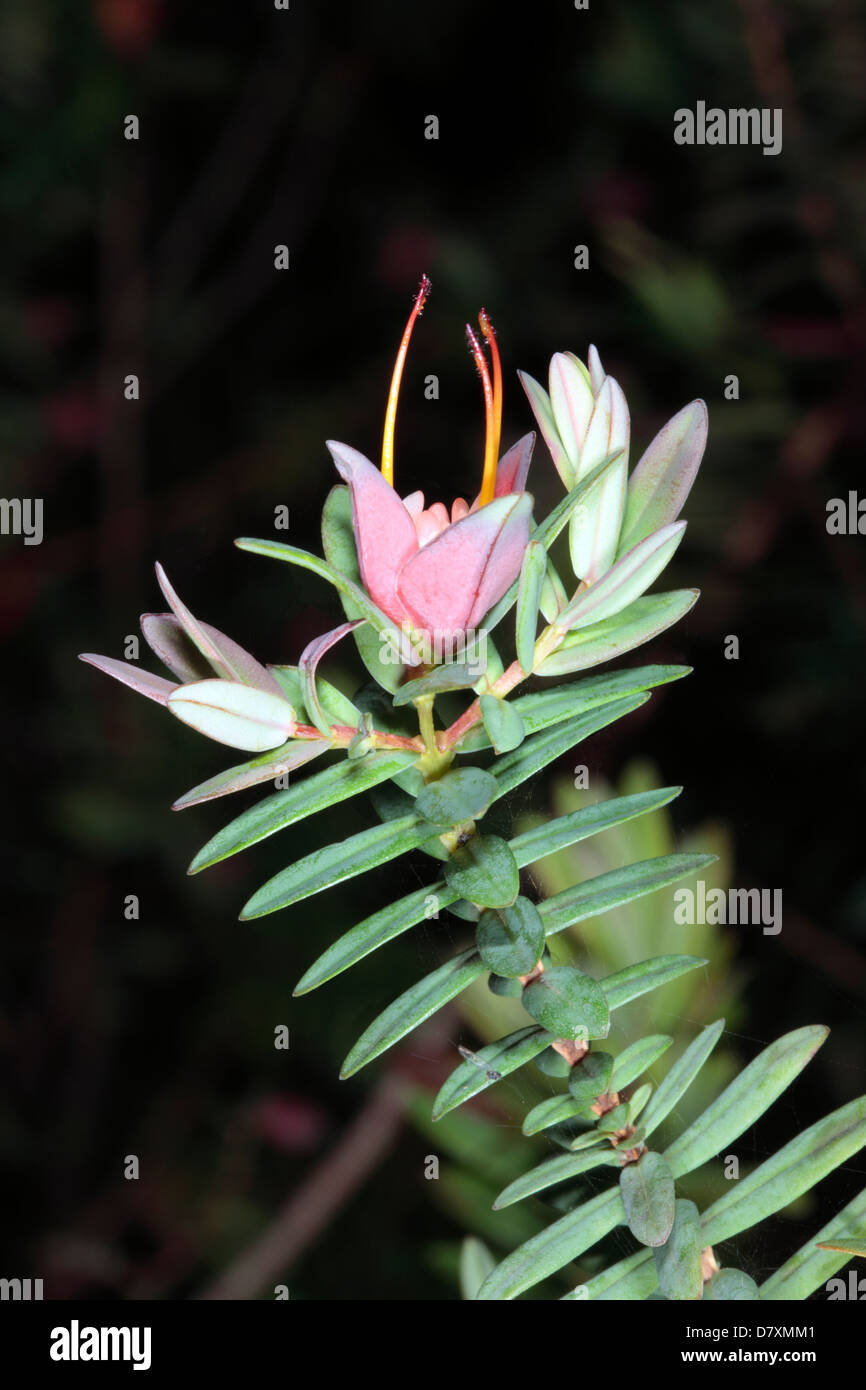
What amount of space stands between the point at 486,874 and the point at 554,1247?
0.10 m

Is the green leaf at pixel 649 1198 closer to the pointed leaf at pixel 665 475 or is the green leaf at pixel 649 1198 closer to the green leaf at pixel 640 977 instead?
the green leaf at pixel 640 977

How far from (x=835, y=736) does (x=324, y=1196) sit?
1.63 feet

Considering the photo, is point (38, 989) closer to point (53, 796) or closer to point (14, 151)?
point (53, 796)

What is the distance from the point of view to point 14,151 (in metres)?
1.22

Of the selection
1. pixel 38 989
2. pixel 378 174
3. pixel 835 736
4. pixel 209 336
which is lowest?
pixel 38 989

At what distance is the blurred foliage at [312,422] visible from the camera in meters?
0.94

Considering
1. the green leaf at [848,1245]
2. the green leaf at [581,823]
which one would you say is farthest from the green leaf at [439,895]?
the green leaf at [848,1245]

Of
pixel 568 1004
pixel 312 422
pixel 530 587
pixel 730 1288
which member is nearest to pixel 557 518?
pixel 530 587

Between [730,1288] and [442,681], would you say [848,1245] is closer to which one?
[730,1288]

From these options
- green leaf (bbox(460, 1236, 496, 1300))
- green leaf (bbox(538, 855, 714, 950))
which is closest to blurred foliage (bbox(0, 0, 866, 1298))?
green leaf (bbox(460, 1236, 496, 1300))

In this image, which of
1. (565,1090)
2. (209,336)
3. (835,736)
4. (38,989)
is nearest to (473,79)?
(209,336)

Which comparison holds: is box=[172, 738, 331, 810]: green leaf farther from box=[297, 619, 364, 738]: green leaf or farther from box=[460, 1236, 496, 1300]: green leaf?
box=[460, 1236, 496, 1300]: green leaf

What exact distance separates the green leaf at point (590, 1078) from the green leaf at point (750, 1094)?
3 centimetres
